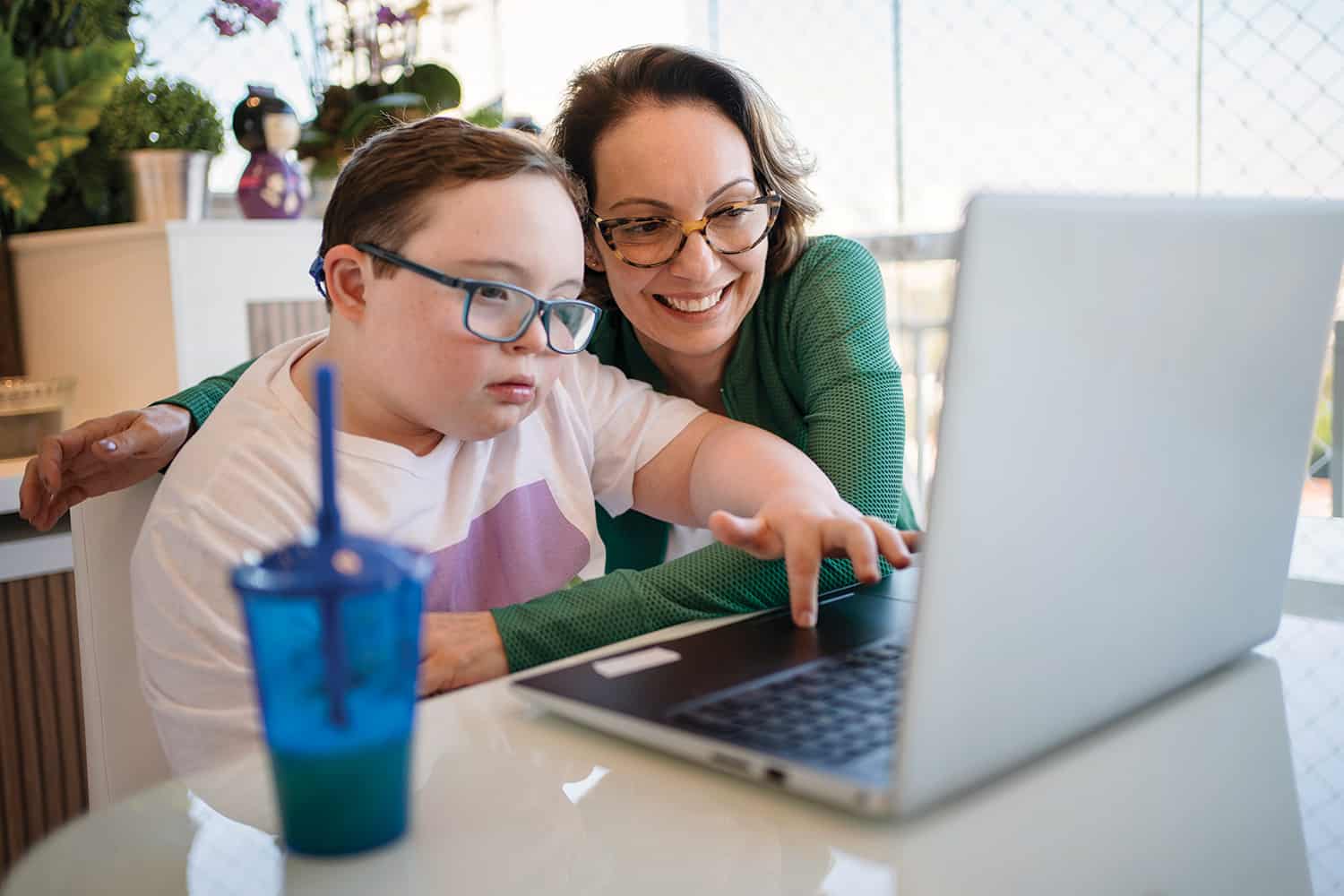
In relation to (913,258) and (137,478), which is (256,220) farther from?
(913,258)

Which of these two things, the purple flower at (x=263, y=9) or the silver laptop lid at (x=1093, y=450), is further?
the purple flower at (x=263, y=9)

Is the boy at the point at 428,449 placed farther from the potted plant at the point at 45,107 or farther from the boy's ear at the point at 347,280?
the potted plant at the point at 45,107

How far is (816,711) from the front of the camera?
65 centimetres

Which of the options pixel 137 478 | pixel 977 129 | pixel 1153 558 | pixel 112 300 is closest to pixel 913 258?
pixel 977 129

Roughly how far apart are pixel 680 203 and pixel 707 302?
0.12 meters

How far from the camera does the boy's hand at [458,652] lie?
0.85 m

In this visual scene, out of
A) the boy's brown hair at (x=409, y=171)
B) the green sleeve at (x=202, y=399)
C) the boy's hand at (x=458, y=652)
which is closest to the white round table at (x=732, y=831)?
the boy's hand at (x=458, y=652)

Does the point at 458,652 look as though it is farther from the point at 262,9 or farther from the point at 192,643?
the point at 262,9

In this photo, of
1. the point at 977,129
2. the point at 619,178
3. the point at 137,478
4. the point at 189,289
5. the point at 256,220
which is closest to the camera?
the point at 137,478

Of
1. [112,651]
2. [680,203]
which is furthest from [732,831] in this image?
[680,203]

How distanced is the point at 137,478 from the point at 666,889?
81 centimetres

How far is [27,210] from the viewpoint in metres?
2.17

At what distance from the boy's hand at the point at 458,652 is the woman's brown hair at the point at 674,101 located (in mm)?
585

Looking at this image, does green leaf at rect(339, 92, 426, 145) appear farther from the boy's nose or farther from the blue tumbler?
the blue tumbler
